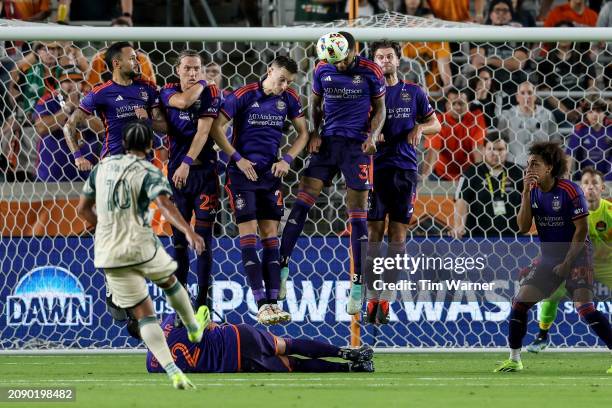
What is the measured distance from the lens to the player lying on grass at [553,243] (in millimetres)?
10148

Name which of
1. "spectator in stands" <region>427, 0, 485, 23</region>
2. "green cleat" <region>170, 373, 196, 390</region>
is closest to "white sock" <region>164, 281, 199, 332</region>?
"green cleat" <region>170, 373, 196, 390</region>

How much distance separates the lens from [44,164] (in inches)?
505

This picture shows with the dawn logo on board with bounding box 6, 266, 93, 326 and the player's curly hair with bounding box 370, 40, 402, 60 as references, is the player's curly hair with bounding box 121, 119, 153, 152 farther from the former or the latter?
the dawn logo on board with bounding box 6, 266, 93, 326

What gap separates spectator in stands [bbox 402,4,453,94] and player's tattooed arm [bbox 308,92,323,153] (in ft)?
9.06

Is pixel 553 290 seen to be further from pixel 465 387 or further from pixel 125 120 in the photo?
pixel 125 120

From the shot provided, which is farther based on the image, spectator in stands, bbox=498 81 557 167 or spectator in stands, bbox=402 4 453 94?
spectator in stands, bbox=402 4 453 94

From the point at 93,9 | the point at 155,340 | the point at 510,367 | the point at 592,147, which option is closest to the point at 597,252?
the point at 510,367

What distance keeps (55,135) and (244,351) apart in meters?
4.29

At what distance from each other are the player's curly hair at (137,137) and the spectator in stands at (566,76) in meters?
6.55

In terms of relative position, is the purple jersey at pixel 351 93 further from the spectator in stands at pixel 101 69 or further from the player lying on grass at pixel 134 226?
the player lying on grass at pixel 134 226

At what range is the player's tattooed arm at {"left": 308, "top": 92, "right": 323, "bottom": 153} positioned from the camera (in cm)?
1110

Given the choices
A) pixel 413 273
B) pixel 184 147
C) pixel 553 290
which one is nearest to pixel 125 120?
pixel 184 147

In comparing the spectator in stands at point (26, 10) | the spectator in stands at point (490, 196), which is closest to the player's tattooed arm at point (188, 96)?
the spectator in stands at point (490, 196)

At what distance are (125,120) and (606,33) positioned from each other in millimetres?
4516
